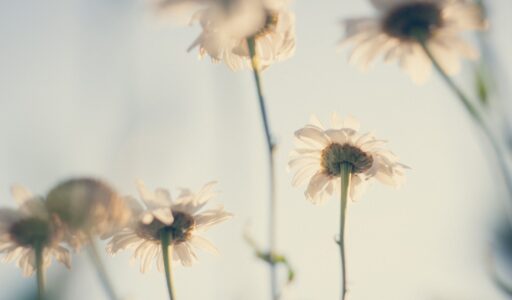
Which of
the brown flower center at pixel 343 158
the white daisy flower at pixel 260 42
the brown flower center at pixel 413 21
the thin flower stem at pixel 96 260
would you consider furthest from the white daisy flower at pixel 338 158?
the thin flower stem at pixel 96 260

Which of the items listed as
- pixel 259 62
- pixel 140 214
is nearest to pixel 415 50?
pixel 259 62

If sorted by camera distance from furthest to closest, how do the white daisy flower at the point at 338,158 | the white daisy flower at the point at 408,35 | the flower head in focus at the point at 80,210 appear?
the white daisy flower at the point at 408,35
the white daisy flower at the point at 338,158
the flower head in focus at the point at 80,210

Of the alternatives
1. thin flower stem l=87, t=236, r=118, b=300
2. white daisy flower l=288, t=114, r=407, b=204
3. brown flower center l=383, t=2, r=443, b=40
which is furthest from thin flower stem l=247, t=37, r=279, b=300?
brown flower center l=383, t=2, r=443, b=40

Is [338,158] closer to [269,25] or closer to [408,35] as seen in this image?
[269,25]

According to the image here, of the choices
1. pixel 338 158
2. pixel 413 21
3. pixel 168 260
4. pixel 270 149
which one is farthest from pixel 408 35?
pixel 168 260

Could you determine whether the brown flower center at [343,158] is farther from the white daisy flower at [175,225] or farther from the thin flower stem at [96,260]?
the thin flower stem at [96,260]

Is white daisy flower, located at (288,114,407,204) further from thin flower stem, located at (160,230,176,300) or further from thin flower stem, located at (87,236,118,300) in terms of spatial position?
thin flower stem, located at (87,236,118,300)
